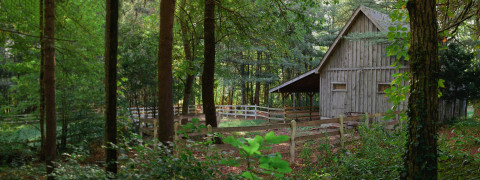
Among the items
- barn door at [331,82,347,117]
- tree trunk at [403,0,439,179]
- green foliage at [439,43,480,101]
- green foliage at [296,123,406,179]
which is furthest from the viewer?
barn door at [331,82,347,117]

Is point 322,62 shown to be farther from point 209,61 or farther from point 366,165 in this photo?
point 366,165

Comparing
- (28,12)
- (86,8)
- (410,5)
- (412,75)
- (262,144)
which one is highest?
(86,8)

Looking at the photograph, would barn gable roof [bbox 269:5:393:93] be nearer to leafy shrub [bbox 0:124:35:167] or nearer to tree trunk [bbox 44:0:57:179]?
tree trunk [bbox 44:0:57:179]

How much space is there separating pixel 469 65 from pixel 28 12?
17.6 meters

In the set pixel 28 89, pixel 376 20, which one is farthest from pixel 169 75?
pixel 376 20

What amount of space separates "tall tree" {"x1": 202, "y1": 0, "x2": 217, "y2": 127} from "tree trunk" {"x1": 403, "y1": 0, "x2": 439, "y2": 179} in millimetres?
7569

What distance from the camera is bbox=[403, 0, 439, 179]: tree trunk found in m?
3.77

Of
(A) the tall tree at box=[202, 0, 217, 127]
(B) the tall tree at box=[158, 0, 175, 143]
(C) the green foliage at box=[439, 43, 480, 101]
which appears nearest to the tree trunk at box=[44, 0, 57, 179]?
(B) the tall tree at box=[158, 0, 175, 143]

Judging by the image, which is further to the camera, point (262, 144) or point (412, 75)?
point (412, 75)

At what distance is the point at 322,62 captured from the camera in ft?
59.2

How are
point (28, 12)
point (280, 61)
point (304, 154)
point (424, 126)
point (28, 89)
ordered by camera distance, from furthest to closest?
1. point (280, 61)
2. point (28, 89)
3. point (28, 12)
4. point (304, 154)
5. point (424, 126)

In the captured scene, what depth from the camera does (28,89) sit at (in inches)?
453

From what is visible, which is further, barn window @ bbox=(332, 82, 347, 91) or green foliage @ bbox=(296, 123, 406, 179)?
barn window @ bbox=(332, 82, 347, 91)

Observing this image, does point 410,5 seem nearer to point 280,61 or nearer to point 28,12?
point 28,12
